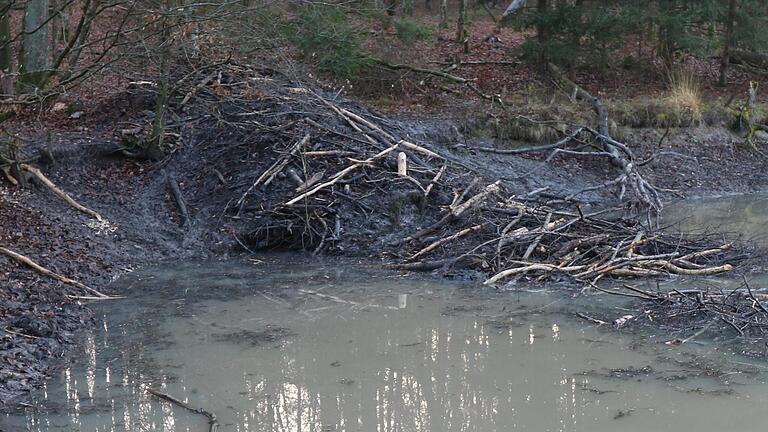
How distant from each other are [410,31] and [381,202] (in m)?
5.33

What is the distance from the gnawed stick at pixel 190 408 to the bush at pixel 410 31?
35.8 feet

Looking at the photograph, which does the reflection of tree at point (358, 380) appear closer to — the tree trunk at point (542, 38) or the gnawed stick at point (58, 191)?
the gnawed stick at point (58, 191)

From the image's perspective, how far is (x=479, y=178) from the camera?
1310 centimetres

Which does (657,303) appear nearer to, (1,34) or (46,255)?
(46,255)

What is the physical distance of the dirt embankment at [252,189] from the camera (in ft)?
38.0

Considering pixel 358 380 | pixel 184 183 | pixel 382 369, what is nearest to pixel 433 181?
pixel 184 183


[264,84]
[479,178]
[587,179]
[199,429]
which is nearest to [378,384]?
[199,429]

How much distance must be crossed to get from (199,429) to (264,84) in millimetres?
8579

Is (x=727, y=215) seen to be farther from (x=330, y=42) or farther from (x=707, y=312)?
(x=330, y=42)

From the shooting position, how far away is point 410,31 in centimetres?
1673

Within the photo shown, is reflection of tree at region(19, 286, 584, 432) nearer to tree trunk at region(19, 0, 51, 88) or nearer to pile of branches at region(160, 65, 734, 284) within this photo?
pile of branches at region(160, 65, 734, 284)

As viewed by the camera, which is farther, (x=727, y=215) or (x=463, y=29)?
(x=463, y=29)

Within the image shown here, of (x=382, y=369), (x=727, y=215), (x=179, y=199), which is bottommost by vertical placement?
(x=382, y=369)

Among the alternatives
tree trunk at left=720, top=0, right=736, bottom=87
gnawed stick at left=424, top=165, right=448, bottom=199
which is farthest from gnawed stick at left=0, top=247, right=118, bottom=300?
tree trunk at left=720, top=0, right=736, bottom=87
